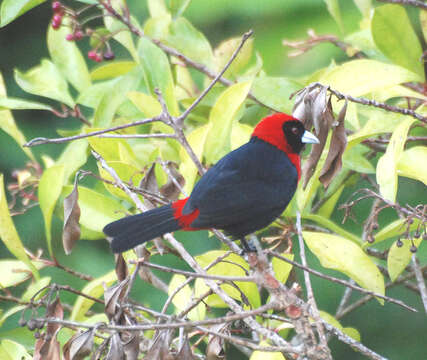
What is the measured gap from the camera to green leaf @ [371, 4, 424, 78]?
2.12 m

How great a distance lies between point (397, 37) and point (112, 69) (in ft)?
3.72

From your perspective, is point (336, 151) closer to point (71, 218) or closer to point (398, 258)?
point (398, 258)

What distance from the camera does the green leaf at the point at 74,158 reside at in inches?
90.8

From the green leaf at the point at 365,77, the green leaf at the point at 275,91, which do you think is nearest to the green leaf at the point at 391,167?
the green leaf at the point at 365,77

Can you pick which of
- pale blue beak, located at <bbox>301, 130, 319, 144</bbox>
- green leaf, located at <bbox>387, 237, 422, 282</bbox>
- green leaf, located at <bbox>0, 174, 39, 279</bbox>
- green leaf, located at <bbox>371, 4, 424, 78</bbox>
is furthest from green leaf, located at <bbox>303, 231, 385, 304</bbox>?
green leaf, located at <bbox>0, 174, 39, 279</bbox>

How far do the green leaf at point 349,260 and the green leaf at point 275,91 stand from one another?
50 centimetres

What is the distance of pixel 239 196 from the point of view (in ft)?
6.21

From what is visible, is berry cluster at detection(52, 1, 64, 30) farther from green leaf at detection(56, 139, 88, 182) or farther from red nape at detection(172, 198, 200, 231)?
red nape at detection(172, 198, 200, 231)

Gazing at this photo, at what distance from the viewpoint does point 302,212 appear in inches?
81.4

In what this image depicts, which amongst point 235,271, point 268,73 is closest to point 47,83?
point 235,271

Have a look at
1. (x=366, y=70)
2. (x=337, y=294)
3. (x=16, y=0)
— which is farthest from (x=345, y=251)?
(x=337, y=294)

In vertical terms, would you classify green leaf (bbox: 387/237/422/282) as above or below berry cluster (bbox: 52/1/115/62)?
below

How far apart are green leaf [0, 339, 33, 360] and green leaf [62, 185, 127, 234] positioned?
407 millimetres

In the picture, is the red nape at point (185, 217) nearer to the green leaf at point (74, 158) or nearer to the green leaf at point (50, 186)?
the green leaf at point (50, 186)
